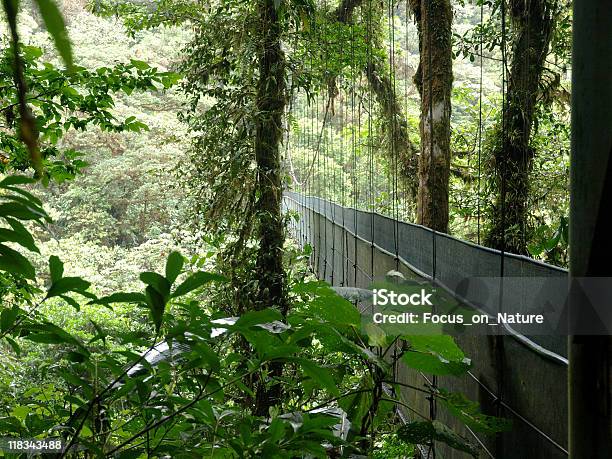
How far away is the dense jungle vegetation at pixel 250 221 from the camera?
0.74 m

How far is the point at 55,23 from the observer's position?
0.20m

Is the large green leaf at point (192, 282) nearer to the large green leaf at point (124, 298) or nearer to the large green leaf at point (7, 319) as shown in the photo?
the large green leaf at point (124, 298)

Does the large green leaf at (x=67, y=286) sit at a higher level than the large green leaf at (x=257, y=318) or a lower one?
higher

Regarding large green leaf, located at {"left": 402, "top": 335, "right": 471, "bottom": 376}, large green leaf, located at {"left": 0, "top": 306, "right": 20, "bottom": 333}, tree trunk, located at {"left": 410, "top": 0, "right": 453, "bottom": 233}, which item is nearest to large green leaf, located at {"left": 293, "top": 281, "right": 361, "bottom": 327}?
large green leaf, located at {"left": 402, "top": 335, "right": 471, "bottom": 376}

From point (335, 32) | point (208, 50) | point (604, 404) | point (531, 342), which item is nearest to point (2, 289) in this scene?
point (531, 342)

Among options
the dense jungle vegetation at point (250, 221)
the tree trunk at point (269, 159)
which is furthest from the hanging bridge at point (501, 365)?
the tree trunk at point (269, 159)

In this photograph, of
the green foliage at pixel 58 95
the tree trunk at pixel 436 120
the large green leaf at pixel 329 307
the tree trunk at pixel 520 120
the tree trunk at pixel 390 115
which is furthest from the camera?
the tree trunk at pixel 390 115

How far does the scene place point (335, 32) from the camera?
5.89 metres

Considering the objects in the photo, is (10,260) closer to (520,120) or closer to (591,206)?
(591,206)

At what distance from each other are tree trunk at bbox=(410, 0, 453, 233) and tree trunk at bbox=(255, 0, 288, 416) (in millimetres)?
1136

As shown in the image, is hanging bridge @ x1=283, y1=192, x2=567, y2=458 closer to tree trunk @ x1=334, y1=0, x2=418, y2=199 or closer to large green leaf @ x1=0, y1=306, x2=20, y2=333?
large green leaf @ x1=0, y1=306, x2=20, y2=333

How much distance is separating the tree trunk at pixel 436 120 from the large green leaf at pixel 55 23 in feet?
15.8

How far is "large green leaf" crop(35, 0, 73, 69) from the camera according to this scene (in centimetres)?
20

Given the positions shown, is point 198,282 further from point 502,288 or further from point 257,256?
point 257,256
